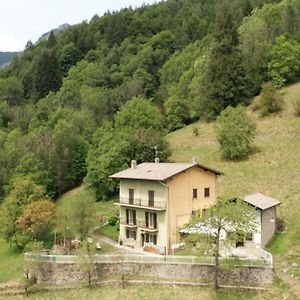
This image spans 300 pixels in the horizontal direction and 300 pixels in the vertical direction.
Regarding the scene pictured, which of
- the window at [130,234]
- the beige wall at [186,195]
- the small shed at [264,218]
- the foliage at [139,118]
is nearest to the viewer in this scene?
the small shed at [264,218]

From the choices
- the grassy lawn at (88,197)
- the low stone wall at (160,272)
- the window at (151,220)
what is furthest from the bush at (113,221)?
the low stone wall at (160,272)

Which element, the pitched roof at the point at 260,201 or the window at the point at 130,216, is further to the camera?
the window at the point at 130,216

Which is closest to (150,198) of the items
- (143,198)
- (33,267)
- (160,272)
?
(143,198)

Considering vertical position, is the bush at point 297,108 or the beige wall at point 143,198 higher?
the bush at point 297,108

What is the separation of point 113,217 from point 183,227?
10084mm

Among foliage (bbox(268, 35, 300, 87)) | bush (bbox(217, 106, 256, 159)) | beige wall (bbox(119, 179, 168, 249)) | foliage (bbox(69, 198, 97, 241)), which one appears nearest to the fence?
foliage (bbox(69, 198, 97, 241))

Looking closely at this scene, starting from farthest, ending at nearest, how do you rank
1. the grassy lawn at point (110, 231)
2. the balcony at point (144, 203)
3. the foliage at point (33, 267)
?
1. the grassy lawn at point (110, 231)
2. the balcony at point (144, 203)
3. the foliage at point (33, 267)

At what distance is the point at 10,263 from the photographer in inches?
1826

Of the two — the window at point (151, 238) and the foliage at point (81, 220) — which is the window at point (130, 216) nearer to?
the window at point (151, 238)

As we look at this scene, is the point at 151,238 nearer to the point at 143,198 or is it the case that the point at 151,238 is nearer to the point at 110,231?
the point at 143,198

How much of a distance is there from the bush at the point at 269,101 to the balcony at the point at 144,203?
32820 millimetres

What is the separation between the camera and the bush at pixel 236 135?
6084 centimetres

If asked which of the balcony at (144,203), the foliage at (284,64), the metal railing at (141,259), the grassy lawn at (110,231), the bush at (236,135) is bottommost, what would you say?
the metal railing at (141,259)

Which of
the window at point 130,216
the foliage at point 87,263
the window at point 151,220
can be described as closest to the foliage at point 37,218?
the window at point 130,216
